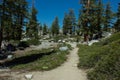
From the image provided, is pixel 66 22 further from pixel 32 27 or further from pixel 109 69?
pixel 109 69

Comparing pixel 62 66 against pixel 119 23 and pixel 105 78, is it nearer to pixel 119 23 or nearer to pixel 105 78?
pixel 105 78

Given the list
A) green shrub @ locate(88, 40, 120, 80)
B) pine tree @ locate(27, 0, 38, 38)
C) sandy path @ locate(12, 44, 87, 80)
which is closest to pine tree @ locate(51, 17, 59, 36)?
pine tree @ locate(27, 0, 38, 38)

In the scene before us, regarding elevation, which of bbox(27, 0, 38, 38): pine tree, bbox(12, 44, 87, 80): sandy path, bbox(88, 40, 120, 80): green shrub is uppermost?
bbox(27, 0, 38, 38): pine tree

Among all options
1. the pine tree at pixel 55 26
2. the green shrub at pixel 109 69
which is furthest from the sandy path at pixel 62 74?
the pine tree at pixel 55 26

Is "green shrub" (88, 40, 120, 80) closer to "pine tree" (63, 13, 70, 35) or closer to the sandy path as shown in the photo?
the sandy path

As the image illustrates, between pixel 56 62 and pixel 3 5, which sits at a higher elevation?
pixel 3 5

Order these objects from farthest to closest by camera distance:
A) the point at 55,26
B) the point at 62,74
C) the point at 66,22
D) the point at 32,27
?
the point at 55,26 < the point at 66,22 < the point at 32,27 < the point at 62,74

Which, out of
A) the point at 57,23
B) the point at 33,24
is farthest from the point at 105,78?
the point at 57,23

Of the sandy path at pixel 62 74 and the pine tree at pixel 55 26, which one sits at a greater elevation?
the pine tree at pixel 55 26

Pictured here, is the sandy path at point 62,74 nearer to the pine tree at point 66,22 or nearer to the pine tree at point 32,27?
the pine tree at point 32,27

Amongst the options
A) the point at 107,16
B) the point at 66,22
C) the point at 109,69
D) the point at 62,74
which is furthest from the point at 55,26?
the point at 109,69

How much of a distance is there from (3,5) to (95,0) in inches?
981

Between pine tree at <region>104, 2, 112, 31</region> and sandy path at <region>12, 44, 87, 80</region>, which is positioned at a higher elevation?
pine tree at <region>104, 2, 112, 31</region>

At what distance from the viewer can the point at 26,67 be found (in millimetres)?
19766
